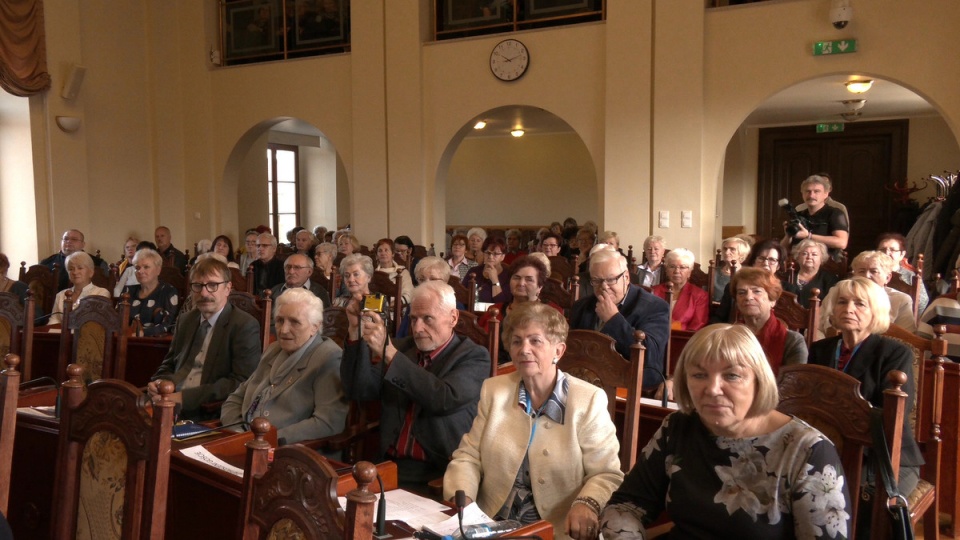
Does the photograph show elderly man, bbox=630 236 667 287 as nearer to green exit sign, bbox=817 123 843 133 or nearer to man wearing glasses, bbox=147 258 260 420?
man wearing glasses, bbox=147 258 260 420

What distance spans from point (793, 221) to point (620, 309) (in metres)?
3.02

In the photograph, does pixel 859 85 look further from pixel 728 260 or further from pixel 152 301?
pixel 152 301

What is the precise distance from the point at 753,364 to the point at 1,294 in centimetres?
397

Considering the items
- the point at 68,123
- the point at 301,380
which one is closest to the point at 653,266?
the point at 301,380

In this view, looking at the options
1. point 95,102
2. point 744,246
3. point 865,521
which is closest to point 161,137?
point 95,102

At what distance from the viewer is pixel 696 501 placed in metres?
1.91

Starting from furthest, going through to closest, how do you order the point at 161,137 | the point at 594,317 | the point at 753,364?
the point at 161,137 < the point at 594,317 < the point at 753,364

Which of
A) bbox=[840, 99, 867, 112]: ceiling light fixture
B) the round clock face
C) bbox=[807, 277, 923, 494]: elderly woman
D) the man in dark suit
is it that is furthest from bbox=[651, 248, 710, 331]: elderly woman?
bbox=[840, 99, 867, 112]: ceiling light fixture

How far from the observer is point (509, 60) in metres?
9.03

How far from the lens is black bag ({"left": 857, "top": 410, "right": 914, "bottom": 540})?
75.5 inches

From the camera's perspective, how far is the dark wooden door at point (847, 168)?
12.6 metres

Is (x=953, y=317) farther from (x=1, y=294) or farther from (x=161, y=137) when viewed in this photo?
(x=161, y=137)

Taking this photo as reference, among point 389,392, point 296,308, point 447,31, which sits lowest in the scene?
point 389,392

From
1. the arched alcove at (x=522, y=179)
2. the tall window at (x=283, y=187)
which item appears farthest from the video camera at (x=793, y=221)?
the tall window at (x=283, y=187)
